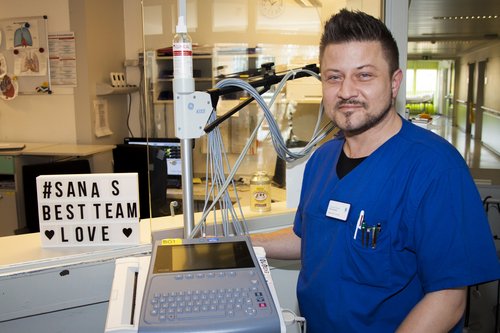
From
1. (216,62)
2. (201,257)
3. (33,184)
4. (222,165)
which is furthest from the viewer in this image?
(216,62)

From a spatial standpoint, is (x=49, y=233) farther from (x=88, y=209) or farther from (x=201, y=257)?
(x=201, y=257)

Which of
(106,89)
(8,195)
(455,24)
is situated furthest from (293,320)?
(455,24)

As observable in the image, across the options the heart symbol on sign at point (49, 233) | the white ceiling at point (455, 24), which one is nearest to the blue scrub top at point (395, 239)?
the heart symbol on sign at point (49, 233)

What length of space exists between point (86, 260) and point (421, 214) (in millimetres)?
843

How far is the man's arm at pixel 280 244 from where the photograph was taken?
1.25 meters

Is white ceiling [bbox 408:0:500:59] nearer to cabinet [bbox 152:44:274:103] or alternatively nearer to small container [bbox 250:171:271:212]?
cabinet [bbox 152:44:274:103]

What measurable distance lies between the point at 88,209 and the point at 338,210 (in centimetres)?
66

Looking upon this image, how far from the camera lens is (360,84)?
3.23 feet

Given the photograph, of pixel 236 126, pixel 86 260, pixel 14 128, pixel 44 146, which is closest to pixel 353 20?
pixel 86 260

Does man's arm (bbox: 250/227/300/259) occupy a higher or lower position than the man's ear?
lower

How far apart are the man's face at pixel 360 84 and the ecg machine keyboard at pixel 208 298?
1.43 feet

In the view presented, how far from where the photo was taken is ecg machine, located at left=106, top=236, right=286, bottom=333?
67 cm

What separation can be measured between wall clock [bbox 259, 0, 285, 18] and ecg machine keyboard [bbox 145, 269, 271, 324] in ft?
8.28

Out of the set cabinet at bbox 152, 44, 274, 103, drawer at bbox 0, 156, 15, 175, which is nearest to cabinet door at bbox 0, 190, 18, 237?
drawer at bbox 0, 156, 15, 175
